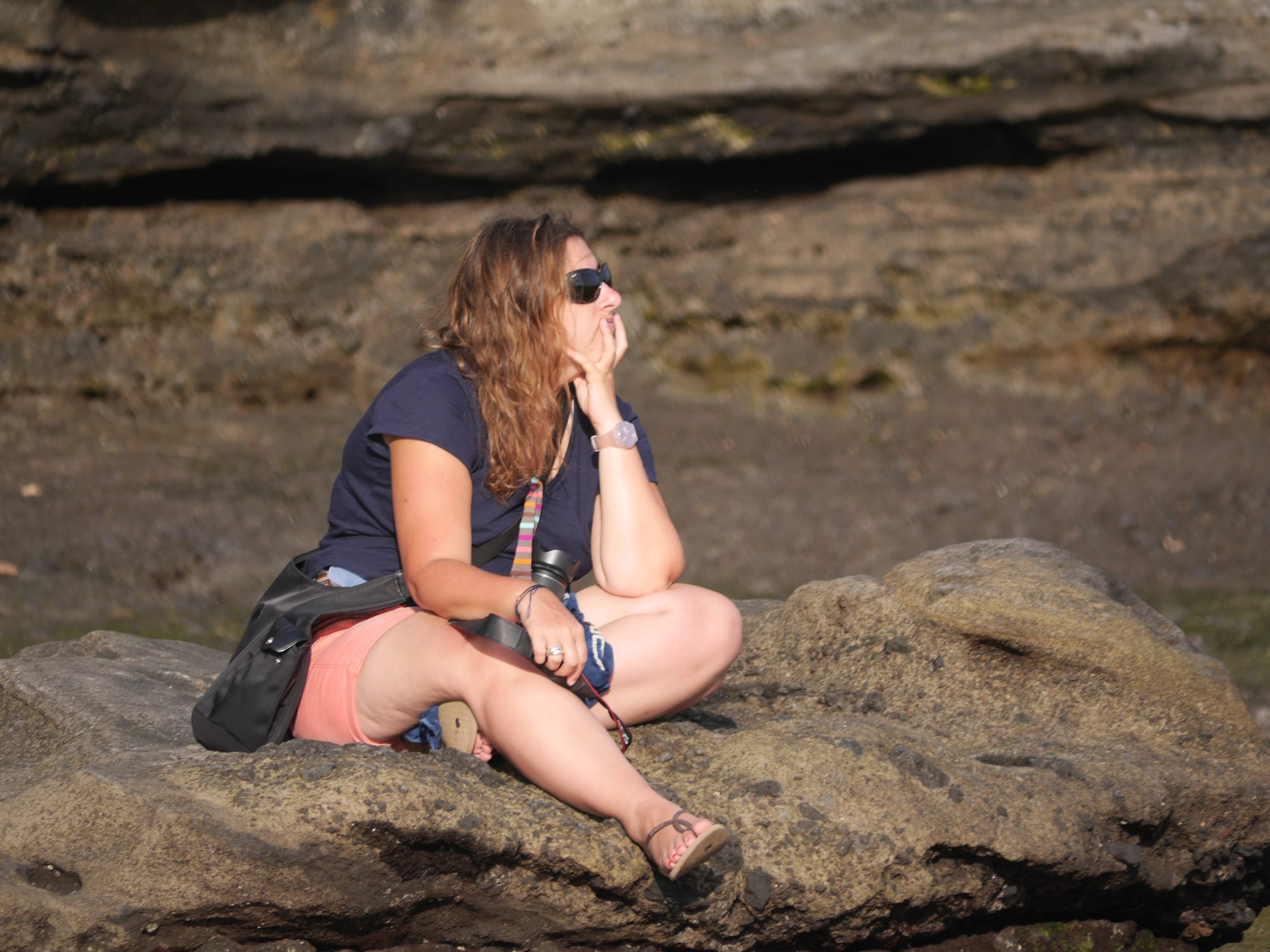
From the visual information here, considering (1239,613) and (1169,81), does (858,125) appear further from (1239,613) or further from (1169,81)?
(1239,613)

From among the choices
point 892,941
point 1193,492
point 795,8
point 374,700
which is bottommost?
point 1193,492

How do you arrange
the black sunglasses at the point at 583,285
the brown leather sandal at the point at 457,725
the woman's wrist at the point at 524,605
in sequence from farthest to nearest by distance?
1. the black sunglasses at the point at 583,285
2. the brown leather sandal at the point at 457,725
3. the woman's wrist at the point at 524,605

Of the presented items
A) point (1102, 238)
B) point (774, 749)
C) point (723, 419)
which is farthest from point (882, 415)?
point (774, 749)

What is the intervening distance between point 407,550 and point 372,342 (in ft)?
19.8

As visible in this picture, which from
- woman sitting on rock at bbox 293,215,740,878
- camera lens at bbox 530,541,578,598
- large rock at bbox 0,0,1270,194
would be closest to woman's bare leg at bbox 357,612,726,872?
woman sitting on rock at bbox 293,215,740,878

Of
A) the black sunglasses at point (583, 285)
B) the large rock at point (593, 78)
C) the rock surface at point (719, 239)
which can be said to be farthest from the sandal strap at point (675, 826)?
the large rock at point (593, 78)

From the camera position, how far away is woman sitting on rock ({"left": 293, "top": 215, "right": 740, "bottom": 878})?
246 cm

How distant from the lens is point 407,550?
2.58 meters

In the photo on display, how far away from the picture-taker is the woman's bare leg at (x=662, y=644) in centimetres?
278

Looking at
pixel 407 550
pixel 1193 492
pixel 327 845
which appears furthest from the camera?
pixel 1193 492

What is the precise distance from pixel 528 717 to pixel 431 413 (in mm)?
638

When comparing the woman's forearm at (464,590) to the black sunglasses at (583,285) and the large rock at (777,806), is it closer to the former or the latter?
the large rock at (777,806)

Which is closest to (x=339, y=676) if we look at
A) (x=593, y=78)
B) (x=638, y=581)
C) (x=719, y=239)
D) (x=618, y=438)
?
(x=638, y=581)

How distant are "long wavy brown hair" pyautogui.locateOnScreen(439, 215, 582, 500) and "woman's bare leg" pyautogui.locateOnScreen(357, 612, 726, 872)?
425mm
